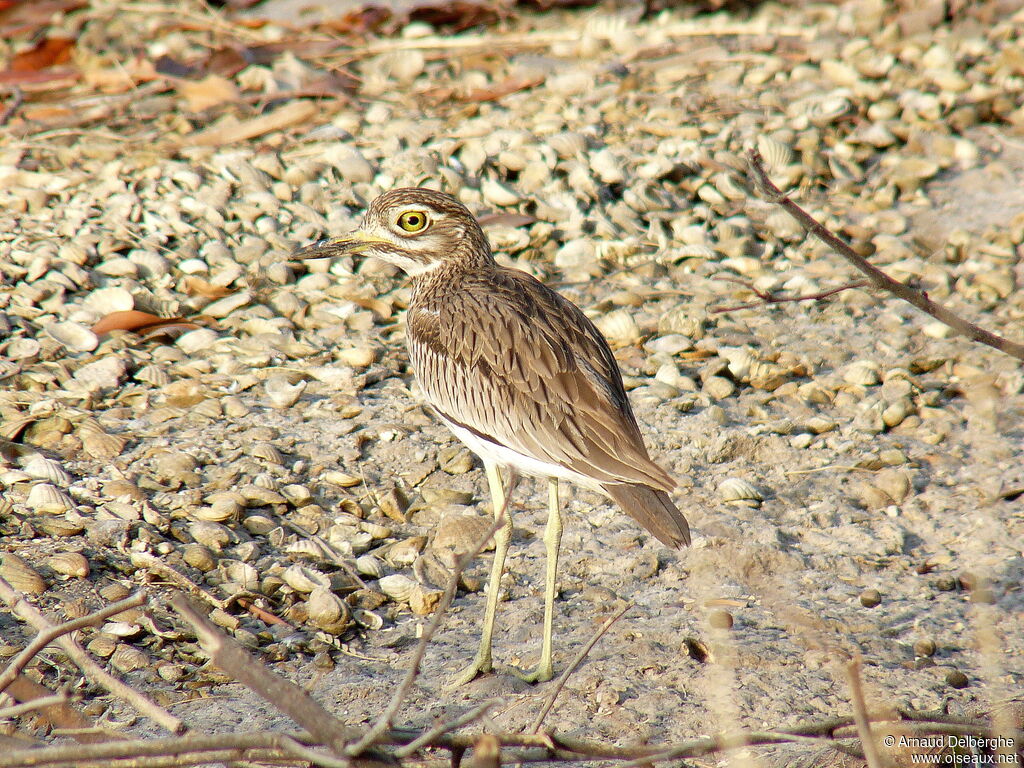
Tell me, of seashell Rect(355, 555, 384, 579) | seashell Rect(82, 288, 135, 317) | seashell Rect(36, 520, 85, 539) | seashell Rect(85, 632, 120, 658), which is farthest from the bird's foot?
seashell Rect(82, 288, 135, 317)

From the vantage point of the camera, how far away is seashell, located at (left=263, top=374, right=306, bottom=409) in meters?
4.53

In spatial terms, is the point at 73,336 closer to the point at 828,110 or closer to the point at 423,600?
the point at 423,600

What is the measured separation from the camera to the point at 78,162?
233 inches

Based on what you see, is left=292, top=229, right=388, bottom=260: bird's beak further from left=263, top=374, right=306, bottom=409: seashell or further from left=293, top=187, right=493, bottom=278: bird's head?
left=263, top=374, right=306, bottom=409: seashell

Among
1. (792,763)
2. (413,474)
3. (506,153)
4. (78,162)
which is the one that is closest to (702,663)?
(792,763)

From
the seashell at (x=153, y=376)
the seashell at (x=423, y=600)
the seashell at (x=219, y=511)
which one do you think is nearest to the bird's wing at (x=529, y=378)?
the seashell at (x=423, y=600)

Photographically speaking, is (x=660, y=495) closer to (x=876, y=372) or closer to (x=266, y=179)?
(x=876, y=372)

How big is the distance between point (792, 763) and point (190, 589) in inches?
75.5

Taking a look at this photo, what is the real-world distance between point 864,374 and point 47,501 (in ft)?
10.6

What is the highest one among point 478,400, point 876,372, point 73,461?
point 478,400

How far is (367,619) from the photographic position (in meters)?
3.63

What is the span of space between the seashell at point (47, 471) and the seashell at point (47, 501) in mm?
77

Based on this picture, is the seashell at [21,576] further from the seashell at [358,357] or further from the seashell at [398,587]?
the seashell at [358,357]

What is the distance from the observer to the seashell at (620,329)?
499cm
